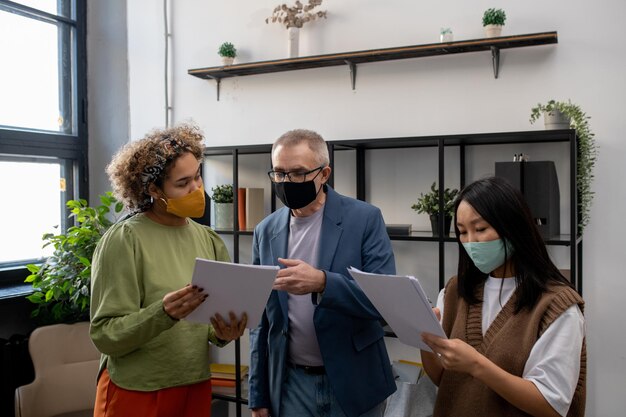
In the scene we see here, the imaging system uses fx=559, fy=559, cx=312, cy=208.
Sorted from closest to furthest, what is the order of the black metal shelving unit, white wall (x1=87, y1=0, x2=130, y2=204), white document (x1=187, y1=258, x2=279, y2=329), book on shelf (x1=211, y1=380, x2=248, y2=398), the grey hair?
white document (x1=187, y1=258, x2=279, y2=329) < the grey hair < the black metal shelving unit < book on shelf (x1=211, y1=380, x2=248, y2=398) < white wall (x1=87, y1=0, x2=130, y2=204)

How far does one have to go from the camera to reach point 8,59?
3.24 metres

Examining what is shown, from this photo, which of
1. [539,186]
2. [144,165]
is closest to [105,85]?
[144,165]

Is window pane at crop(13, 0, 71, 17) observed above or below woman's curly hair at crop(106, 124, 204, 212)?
above

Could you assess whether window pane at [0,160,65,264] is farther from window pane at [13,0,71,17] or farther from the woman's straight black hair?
the woman's straight black hair

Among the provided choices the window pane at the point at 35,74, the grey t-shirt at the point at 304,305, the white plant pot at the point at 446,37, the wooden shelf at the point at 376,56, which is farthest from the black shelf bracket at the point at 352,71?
the window pane at the point at 35,74

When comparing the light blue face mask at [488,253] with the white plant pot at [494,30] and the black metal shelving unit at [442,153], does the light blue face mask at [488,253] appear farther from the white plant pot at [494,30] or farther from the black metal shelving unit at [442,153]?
the white plant pot at [494,30]

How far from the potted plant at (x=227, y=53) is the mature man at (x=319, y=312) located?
1.58m

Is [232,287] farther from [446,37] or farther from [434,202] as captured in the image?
[446,37]

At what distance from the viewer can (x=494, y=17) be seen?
8.56 feet

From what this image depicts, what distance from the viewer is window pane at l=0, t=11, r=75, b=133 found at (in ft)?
10.5

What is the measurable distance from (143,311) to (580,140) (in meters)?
1.98

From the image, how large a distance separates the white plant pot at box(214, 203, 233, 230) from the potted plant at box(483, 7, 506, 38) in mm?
1636

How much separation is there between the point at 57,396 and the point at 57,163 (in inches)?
58.0

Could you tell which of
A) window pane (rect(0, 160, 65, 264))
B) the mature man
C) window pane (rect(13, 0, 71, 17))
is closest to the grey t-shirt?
the mature man
